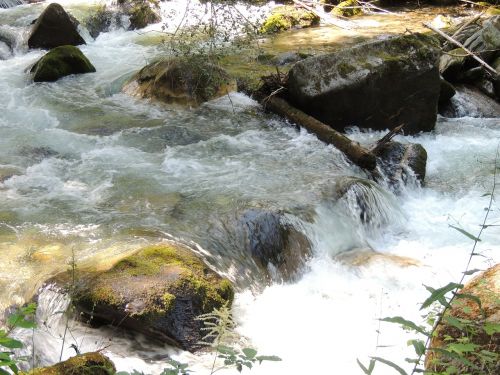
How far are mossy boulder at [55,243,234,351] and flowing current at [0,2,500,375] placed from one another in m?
0.13

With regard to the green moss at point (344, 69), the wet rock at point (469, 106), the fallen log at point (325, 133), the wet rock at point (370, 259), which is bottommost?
the wet rock at point (370, 259)

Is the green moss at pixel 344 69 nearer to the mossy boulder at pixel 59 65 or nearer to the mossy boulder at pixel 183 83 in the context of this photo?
the mossy boulder at pixel 183 83

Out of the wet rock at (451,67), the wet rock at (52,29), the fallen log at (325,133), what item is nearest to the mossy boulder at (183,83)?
the fallen log at (325,133)

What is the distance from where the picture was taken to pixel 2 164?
6.67 meters

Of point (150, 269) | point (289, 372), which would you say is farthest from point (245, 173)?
point (289, 372)

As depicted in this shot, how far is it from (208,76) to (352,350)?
556cm

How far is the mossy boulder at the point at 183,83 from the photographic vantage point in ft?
28.0

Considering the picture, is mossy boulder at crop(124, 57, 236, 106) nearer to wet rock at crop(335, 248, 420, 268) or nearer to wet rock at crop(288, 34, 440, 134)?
wet rock at crop(288, 34, 440, 134)

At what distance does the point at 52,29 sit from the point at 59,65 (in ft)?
8.18

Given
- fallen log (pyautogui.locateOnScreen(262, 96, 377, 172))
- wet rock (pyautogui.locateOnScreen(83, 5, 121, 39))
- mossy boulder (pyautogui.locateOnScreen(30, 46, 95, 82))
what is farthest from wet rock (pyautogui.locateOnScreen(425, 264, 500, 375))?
wet rock (pyautogui.locateOnScreen(83, 5, 121, 39))

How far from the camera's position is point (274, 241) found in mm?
5312

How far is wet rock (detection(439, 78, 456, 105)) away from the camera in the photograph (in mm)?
9484

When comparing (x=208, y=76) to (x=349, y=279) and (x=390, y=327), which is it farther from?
(x=390, y=327)

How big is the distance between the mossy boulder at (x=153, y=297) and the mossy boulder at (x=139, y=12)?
11.3 metres
